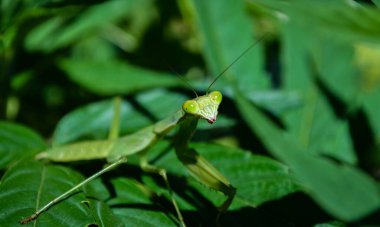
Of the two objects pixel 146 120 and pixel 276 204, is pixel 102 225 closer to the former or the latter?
pixel 276 204

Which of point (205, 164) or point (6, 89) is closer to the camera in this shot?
point (205, 164)

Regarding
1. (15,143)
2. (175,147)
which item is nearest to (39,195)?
(15,143)

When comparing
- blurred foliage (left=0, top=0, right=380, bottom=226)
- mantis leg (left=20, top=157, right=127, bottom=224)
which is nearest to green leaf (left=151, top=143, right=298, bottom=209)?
blurred foliage (left=0, top=0, right=380, bottom=226)

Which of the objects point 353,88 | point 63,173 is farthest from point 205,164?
point 353,88

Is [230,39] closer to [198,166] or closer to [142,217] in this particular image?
[198,166]

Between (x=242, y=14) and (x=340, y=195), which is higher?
(x=340, y=195)

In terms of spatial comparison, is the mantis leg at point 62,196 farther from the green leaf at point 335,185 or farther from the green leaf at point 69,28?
the green leaf at point 69,28

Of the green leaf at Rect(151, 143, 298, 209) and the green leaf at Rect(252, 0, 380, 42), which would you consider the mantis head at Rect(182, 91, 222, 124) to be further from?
the green leaf at Rect(252, 0, 380, 42)
